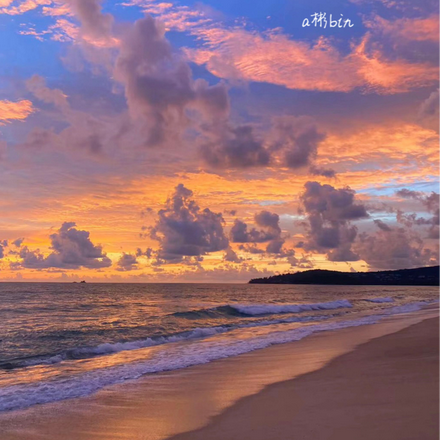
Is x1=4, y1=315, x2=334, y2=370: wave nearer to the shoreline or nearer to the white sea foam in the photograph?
the shoreline

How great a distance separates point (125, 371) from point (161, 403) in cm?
459

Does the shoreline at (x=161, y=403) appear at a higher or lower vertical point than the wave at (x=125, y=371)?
A: higher

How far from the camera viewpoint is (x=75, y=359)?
56.4ft

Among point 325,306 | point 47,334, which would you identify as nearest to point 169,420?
point 47,334

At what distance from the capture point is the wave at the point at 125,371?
10.3 metres

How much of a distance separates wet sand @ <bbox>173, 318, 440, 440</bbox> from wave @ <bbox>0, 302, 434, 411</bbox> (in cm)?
444

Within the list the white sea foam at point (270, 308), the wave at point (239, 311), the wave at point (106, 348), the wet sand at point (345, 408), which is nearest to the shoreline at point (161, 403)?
the wet sand at point (345, 408)

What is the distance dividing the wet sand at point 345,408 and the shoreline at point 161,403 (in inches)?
20.8

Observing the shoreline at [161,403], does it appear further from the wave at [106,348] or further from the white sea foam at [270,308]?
the white sea foam at [270,308]

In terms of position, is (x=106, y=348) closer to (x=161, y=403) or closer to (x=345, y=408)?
(x=161, y=403)

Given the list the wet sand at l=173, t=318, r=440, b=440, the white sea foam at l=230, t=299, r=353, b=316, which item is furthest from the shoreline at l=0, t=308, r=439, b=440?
the white sea foam at l=230, t=299, r=353, b=316

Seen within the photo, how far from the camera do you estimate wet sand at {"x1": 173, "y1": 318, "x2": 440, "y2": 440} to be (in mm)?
6582

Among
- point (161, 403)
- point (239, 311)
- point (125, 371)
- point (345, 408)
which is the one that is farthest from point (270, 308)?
point (345, 408)

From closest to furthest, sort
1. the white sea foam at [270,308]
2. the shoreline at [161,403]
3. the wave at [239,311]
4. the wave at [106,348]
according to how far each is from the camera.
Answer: the shoreline at [161,403] → the wave at [106,348] → the wave at [239,311] → the white sea foam at [270,308]
